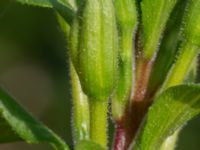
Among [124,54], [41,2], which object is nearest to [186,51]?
[124,54]

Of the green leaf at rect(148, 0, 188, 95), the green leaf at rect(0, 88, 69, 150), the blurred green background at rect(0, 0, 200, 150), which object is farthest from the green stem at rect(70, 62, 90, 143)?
the blurred green background at rect(0, 0, 200, 150)

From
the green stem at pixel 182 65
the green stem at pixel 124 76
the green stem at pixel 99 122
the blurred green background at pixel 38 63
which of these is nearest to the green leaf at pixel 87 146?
the green stem at pixel 99 122

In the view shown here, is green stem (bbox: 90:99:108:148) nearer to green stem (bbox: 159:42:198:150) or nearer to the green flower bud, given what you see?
the green flower bud

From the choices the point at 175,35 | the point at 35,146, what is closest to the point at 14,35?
the point at 35,146

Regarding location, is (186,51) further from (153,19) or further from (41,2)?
(41,2)

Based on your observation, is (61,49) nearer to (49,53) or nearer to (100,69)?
(49,53)

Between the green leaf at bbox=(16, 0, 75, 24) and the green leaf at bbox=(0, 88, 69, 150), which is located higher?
the green leaf at bbox=(16, 0, 75, 24)
